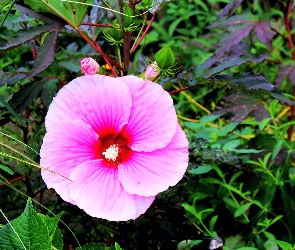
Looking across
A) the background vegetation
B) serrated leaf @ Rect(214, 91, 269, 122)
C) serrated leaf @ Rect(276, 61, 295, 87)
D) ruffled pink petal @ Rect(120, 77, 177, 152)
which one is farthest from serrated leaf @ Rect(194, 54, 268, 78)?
serrated leaf @ Rect(276, 61, 295, 87)

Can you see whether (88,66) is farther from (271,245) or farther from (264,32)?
(264,32)

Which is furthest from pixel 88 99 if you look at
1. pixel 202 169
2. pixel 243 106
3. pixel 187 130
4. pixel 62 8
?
pixel 187 130

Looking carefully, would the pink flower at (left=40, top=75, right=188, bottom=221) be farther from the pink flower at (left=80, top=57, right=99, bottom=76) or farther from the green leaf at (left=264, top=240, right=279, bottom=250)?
the green leaf at (left=264, top=240, right=279, bottom=250)

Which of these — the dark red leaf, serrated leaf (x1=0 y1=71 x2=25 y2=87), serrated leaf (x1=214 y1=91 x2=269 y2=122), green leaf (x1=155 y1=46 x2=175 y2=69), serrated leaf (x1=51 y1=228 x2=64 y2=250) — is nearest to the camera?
serrated leaf (x1=51 y1=228 x2=64 y2=250)

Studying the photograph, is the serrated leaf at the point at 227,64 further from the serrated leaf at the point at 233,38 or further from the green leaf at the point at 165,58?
the serrated leaf at the point at 233,38

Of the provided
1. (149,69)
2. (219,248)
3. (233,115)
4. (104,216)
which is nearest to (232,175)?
(233,115)

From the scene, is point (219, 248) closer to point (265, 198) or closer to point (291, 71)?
point (265, 198)
